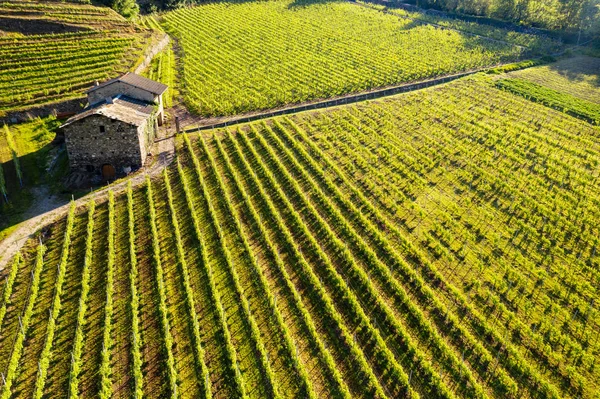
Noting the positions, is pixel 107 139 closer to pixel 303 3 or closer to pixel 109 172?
pixel 109 172

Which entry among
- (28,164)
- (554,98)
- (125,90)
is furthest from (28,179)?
(554,98)

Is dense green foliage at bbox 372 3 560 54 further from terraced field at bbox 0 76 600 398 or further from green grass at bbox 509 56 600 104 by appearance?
terraced field at bbox 0 76 600 398

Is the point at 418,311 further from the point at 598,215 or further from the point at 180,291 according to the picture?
the point at 598,215

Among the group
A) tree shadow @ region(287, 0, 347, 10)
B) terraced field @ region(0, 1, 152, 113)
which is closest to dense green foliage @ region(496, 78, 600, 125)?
terraced field @ region(0, 1, 152, 113)

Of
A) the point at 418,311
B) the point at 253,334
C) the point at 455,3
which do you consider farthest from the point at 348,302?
the point at 455,3

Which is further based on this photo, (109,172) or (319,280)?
(109,172)
